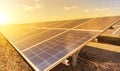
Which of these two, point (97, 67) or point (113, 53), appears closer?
point (97, 67)

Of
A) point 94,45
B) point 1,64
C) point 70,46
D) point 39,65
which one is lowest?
point 1,64

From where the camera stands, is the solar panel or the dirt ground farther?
the solar panel

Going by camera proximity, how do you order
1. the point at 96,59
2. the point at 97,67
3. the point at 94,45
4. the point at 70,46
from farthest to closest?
1. the point at 94,45
2. the point at 96,59
3. the point at 97,67
4. the point at 70,46

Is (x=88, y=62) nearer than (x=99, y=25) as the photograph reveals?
Yes

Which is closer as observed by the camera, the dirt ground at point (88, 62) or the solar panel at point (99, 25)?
the dirt ground at point (88, 62)

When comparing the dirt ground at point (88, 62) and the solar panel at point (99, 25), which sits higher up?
the solar panel at point (99, 25)

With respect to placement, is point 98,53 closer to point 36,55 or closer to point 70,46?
point 70,46

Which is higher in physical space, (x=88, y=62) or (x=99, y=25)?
(x=99, y=25)

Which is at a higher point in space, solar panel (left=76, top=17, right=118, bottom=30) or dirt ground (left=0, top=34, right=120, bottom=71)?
solar panel (left=76, top=17, right=118, bottom=30)

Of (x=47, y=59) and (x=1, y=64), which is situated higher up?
(x=47, y=59)

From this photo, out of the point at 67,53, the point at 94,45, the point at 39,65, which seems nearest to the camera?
the point at 39,65

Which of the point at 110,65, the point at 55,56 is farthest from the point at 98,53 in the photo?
the point at 55,56
